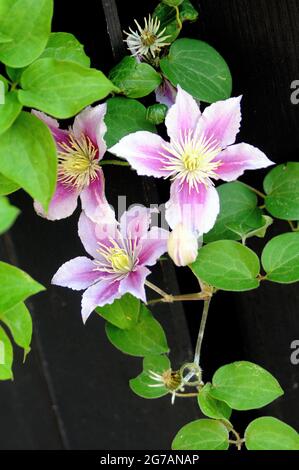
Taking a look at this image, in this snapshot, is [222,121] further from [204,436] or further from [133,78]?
[204,436]

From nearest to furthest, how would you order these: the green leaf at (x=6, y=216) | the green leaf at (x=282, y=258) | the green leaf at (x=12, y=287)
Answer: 1. the green leaf at (x=6, y=216)
2. the green leaf at (x=12, y=287)
3. the green leaf at (x=282, y=258)

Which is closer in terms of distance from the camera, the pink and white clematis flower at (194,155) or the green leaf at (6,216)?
the green leaf at (6,216)

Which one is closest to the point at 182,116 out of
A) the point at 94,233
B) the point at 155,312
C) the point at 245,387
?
the point at 94,233

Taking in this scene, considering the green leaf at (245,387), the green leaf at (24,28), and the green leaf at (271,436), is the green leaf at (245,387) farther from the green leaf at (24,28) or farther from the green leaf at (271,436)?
the green leaf at (24,28)

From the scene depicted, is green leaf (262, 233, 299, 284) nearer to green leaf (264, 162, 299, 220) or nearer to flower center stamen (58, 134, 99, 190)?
green leaf (264, 162, 299, 220)

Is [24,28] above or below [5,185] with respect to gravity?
above

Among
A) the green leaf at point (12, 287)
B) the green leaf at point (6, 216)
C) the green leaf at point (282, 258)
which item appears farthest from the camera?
the green leaf at point (282, 258)

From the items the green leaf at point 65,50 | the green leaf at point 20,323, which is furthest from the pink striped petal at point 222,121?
the green leaf at point 20,323

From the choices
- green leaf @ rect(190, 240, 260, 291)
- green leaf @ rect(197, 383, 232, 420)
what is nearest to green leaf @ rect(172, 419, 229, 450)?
green leaf @ rect(197, 383, 232, 420)
